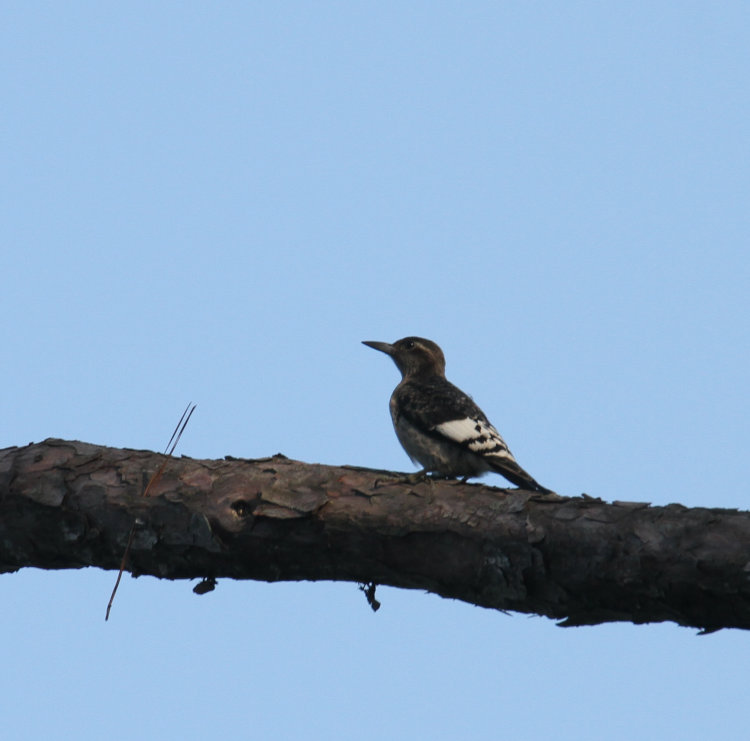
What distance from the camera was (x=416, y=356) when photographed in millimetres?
9039

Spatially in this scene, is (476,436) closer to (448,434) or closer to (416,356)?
(448,434)

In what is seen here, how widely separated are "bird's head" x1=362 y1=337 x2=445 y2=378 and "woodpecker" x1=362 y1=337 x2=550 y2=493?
0.78m

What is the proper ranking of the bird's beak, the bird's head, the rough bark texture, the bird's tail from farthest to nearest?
the bird's beak
the bird's head
the bird's tail
the rough bark texture

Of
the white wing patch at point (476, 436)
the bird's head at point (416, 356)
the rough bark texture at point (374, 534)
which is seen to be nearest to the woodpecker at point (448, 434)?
the white wing patch at point (476, 436)

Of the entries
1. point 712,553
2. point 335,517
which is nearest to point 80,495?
point 335,517

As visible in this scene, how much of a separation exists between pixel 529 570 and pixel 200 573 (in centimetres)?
153

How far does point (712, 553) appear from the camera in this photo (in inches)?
148

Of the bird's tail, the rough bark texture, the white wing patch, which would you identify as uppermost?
the white wing patch

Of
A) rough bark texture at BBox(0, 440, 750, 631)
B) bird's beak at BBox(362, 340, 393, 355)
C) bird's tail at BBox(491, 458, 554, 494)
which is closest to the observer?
rough bark texture at BBox(0, 440, 750, 631)

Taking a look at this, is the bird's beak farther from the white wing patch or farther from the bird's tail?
the bird's tail

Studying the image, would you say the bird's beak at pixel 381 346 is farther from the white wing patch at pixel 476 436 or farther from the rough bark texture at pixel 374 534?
the rough bark texture at pixel 374 534

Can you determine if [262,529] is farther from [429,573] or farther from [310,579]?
[429,573]

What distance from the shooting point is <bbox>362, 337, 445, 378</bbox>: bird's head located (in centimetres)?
896

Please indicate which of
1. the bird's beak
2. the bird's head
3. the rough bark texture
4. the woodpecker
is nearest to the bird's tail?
the woodpecker
